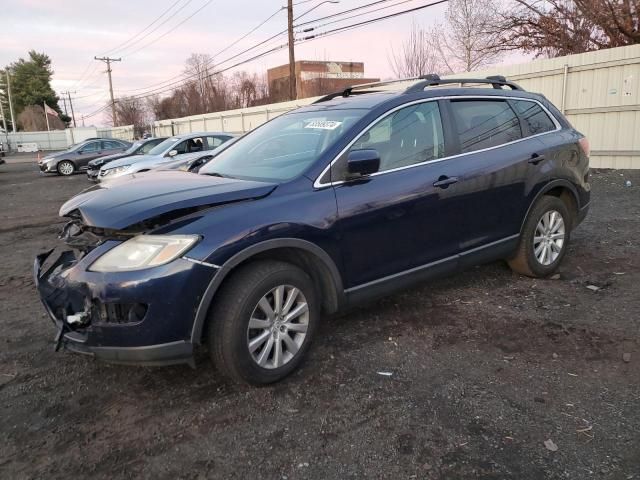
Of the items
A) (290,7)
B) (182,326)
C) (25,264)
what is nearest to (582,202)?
(182,326)

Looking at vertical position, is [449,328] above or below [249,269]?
below

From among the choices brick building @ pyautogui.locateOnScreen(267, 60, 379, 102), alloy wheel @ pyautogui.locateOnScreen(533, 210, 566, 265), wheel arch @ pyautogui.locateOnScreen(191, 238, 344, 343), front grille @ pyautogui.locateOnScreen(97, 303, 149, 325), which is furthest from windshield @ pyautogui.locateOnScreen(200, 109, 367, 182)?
brick building @ pyautogui.locateOnScreen(267, 60, 379, 102)

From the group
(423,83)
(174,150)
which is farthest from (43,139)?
(423,83)

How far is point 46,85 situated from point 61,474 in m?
91.9

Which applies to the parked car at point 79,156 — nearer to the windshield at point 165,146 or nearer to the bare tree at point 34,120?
the windshield at point 165,146

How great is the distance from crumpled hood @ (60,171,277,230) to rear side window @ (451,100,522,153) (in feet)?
6.12

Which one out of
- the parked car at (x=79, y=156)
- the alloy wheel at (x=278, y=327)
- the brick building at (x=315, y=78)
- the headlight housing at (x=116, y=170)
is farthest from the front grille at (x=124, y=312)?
the brick building at (x=315, y=78)

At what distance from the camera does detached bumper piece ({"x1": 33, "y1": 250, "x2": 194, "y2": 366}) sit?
8.93 feet

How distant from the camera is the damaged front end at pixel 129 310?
2682mm

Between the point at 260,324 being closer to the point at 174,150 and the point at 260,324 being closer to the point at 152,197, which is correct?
the point at 152,197

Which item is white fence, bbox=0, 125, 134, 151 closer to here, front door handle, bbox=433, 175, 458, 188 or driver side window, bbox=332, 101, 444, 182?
driver side window, bbox=332, 101, 444, 182

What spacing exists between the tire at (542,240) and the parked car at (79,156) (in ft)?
64.0

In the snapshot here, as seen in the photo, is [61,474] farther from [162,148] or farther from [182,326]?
[162,148]

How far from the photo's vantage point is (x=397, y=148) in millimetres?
3766
